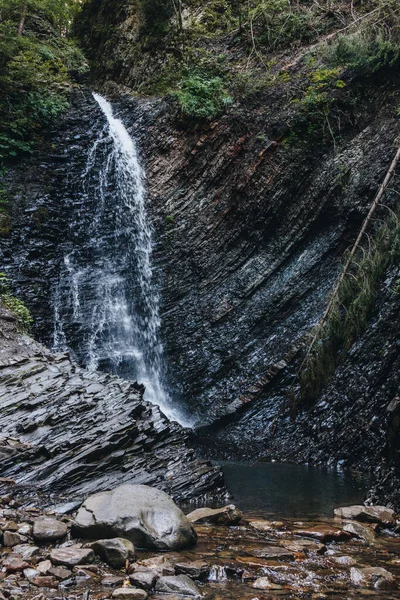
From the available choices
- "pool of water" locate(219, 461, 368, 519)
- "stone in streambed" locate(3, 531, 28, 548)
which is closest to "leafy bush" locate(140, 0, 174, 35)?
"pool of water" locate(219, 461, 368, 519)

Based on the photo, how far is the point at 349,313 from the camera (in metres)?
9.43

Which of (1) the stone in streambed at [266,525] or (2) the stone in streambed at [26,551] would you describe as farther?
(1) the stone in streambed at [266,525]

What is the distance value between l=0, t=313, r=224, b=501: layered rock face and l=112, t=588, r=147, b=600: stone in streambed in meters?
2.79

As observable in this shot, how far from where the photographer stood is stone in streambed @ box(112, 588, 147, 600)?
3240mm

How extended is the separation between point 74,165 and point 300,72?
7128 mm

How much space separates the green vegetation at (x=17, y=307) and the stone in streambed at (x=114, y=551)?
6.28 m

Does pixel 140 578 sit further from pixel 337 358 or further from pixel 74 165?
pixel 74 165

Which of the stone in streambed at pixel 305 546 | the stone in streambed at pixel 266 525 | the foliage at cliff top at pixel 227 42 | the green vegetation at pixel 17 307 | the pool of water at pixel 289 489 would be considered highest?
the foliage at cliff top at pixel 227 42

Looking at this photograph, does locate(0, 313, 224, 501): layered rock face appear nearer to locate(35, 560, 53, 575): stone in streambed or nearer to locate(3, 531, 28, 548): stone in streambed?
locate(3, 531, 28, 548): stone in streambed

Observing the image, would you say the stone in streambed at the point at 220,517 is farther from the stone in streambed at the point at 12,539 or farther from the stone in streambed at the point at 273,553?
the stone in streambed at the point at 12,539

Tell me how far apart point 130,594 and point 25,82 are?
15067 mm

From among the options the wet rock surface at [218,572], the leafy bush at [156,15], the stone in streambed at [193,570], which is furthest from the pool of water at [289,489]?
the leafy bush at [156,15]

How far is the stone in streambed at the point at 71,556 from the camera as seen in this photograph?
12.1ft

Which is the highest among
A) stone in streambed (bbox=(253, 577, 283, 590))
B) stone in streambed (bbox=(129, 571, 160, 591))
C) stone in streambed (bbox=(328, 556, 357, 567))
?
stone in streambed (bbox=(129, 571, 160, 591))
